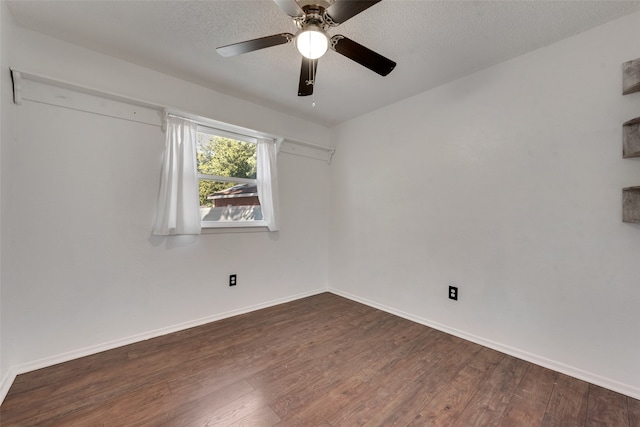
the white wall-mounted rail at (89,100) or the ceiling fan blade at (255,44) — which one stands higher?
the ceiling fan blade at (255,44)

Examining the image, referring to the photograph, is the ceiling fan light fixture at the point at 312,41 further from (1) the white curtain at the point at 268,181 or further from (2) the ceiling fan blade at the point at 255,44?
(1) the white curtain at the point at 268,181

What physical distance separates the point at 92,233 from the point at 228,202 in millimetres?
1168

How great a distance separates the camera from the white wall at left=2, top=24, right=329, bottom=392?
1.80 metres

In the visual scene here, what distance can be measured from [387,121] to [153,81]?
7.87 ft

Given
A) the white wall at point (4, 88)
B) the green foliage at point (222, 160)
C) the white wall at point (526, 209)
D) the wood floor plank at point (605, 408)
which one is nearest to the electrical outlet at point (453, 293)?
the white wall at point (526, 209)

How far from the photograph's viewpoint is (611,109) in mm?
1715

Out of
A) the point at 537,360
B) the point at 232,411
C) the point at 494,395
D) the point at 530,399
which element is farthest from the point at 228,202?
the point at 537,360

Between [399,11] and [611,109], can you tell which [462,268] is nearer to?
[611,109]

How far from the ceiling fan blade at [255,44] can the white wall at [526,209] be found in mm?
1784

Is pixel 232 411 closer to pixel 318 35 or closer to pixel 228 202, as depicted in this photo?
A: pixel 228 202

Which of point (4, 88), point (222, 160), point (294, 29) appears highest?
point (294, 29)

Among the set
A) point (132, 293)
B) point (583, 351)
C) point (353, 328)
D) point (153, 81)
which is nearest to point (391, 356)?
point (353, 328)

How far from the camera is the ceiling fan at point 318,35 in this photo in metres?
1.26

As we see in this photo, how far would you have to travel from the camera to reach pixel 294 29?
182 centimetres
